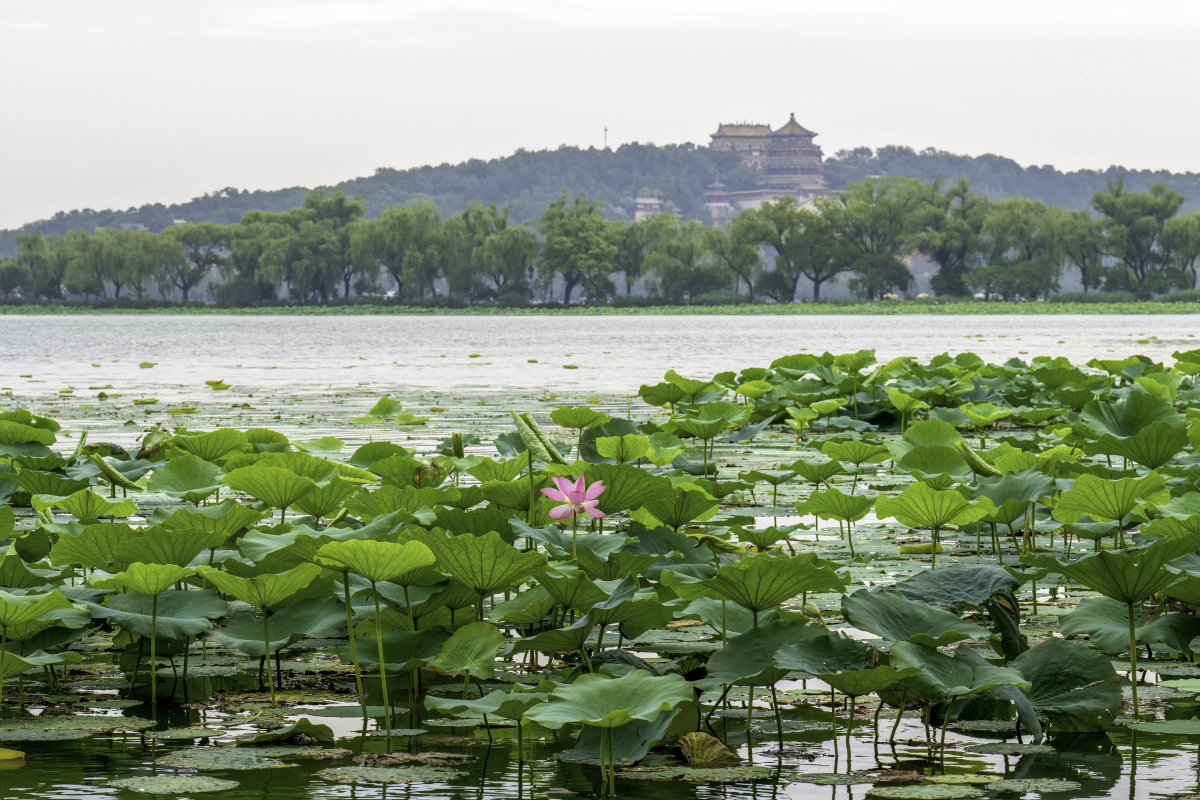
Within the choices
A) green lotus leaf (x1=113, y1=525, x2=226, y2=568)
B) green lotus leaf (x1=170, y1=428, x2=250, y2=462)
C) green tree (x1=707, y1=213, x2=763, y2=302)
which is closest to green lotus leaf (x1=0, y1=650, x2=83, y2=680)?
green lotus leaf (x1=113, y1=525, x2=226, y2=568)

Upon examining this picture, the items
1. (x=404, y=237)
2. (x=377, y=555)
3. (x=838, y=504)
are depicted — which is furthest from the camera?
(x=404, y=237)

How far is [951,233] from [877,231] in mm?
4430

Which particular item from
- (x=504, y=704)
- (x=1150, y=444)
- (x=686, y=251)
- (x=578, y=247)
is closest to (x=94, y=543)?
(x=504, y=704)

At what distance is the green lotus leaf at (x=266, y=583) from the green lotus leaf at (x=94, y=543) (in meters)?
0.33

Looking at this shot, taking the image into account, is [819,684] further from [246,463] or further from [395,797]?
[246,463]

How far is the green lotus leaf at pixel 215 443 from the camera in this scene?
12.5 feet

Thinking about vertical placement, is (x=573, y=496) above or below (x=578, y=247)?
below

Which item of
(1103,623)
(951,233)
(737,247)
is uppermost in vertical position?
(951,233)

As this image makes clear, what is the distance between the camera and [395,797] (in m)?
1.80

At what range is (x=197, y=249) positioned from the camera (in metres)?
67.1

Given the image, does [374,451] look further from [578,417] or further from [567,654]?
[567,654]

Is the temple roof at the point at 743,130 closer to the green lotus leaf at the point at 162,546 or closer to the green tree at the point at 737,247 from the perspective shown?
the green tree at the point at 737,247

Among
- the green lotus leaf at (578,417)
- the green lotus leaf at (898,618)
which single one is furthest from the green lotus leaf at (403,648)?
the green lotus leaf at (578,417)

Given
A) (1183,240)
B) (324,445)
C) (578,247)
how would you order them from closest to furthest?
(324,445), (1183,240), (578,247)
